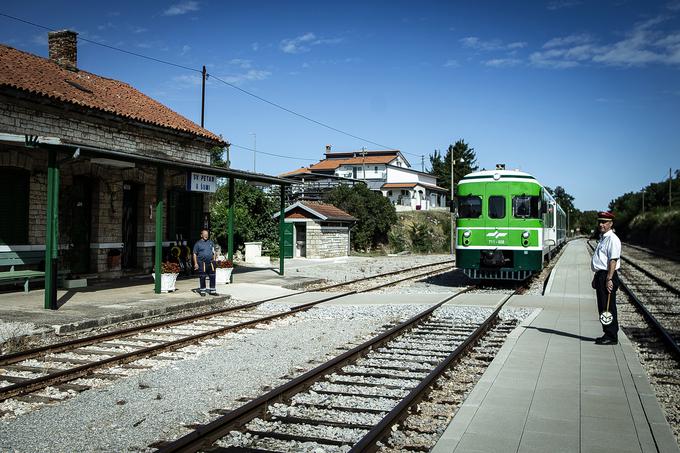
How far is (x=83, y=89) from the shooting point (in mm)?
17641

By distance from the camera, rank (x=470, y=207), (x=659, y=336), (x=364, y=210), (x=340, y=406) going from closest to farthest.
Answer: (x=340, y=406), (x=659, y=336), (x=470, y=207), (x=364, y=210)

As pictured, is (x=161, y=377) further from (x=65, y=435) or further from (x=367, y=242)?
(x=367, y=242)

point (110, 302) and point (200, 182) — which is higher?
point (200, 182)

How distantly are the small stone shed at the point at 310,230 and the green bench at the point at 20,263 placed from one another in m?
17.9

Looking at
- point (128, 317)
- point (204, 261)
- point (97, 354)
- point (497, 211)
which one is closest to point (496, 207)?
point (497, 211)

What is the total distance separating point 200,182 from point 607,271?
12.2m

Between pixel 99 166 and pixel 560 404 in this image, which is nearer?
pixel 560 404

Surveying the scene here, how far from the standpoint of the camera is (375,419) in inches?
215

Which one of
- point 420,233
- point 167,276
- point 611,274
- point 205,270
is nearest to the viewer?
point 611,274

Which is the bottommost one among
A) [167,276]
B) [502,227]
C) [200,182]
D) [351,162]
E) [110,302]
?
[110,302]

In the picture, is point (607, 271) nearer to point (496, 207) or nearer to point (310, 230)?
point (496, 207)

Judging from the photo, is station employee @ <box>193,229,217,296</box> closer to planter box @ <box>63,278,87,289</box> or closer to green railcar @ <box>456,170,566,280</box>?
planter box @ <box>63,278,87,289</box>

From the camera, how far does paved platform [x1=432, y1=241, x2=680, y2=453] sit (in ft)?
15.3

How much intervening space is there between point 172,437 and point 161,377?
83.5 inches
